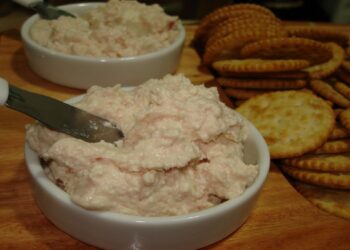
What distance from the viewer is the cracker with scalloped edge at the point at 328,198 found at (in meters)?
1.13

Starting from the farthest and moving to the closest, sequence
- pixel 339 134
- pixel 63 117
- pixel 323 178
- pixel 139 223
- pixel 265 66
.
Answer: pixel 265 66 < pixel 339 134 < pixel 323 178 < pixel 63 117 < pixel 139 223

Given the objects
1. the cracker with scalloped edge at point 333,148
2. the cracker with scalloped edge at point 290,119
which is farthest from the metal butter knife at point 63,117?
the cracker with scalloped edge at point 333,148

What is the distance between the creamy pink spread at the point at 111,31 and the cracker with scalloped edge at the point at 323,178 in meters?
0.64

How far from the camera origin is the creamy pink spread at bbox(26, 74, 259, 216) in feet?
2.78

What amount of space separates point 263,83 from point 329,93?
0.70 feet

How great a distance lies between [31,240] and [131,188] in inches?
10.8

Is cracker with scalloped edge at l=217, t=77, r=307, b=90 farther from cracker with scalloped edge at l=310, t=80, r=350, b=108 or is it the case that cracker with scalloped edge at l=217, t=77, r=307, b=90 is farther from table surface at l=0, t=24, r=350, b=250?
table surface at l=0, t=24, r=350, b=250

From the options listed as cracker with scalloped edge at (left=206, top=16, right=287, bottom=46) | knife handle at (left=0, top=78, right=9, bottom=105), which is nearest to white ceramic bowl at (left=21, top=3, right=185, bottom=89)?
cracker with scalloped edge at (left=206, top=16, right=287, bottom=46)

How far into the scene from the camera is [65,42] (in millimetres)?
1479

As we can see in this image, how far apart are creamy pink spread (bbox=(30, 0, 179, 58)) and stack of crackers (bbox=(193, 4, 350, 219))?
0.20 metres

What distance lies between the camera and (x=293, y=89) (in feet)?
5.04

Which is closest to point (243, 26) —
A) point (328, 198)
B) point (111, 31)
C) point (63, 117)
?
point (111, 31)

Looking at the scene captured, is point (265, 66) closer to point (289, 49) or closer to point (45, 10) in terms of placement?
point (289, 49)

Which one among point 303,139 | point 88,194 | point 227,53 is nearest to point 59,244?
point 88,194
